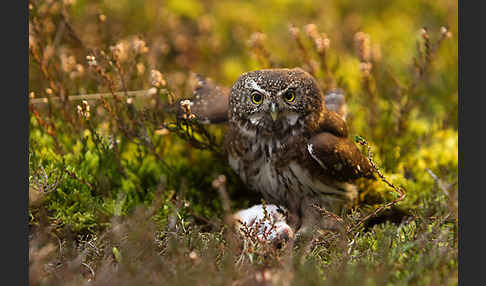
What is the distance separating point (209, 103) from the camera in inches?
148

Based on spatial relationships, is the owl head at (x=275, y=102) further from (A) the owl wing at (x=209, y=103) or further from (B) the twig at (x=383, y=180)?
(B) the twig at (x=383, y=180)

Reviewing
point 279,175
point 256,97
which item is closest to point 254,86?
point 256,97

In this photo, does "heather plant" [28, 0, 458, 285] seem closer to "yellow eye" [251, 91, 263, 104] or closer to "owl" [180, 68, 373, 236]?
"owl" [180, 68, 373, 236]

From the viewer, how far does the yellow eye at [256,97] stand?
3176 millimetres

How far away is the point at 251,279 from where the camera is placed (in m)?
2.39

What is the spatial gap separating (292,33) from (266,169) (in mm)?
1274

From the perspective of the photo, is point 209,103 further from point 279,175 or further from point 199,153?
point 279,175

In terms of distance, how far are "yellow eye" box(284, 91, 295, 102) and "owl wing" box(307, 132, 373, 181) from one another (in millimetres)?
313

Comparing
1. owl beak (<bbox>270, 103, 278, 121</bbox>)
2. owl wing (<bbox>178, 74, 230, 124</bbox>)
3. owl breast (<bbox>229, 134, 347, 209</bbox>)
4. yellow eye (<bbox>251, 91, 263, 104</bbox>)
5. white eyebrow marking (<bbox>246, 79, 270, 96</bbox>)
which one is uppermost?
white eyebrow marking (<bbox>246, 79, 270, 96</bbox>)

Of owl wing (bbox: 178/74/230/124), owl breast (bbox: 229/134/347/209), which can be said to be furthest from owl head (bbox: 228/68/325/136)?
owl wing (bbox: 178/74/230/124)

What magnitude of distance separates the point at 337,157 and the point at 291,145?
31 cm

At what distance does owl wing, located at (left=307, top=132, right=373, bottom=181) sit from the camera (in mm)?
3266

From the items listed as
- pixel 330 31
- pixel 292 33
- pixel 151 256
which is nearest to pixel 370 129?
pixel 292 33

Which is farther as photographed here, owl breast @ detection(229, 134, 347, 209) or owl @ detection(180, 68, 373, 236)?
owl breast @ detection(229, 134, 347, 209)
